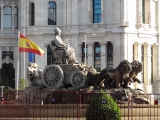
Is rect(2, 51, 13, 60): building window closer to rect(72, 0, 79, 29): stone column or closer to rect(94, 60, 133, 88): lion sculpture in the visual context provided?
rect(72, 0, 79, 29): stone column

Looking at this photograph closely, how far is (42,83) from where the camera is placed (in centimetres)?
3622

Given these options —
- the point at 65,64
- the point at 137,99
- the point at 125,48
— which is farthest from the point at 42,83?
the point at 125,48

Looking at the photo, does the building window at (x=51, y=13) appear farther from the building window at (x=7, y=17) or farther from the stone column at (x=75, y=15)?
the building window at (x=7, y=17)

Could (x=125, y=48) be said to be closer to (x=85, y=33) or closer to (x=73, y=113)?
(x=85, y=33)

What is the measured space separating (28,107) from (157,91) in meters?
50.8

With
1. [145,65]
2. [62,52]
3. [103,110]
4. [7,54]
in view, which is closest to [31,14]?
[7,54]

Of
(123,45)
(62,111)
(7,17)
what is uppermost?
(7,17)

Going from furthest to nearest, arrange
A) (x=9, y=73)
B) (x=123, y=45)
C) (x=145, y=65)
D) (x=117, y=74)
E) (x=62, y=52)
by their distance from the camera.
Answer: (x=9, y=73)
(x=145, y=65)
(x=123, y=45)
(x=62, y=52)
(x=117, y=74)

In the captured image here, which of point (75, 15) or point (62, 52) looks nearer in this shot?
point (62, 52)

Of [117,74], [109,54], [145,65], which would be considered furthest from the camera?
[145,65]

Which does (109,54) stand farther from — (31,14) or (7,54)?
(7,54)

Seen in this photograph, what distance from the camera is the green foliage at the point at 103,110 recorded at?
84.6 feet

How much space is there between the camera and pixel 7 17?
8438 centimetres

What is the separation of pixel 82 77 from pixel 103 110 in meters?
9.12
